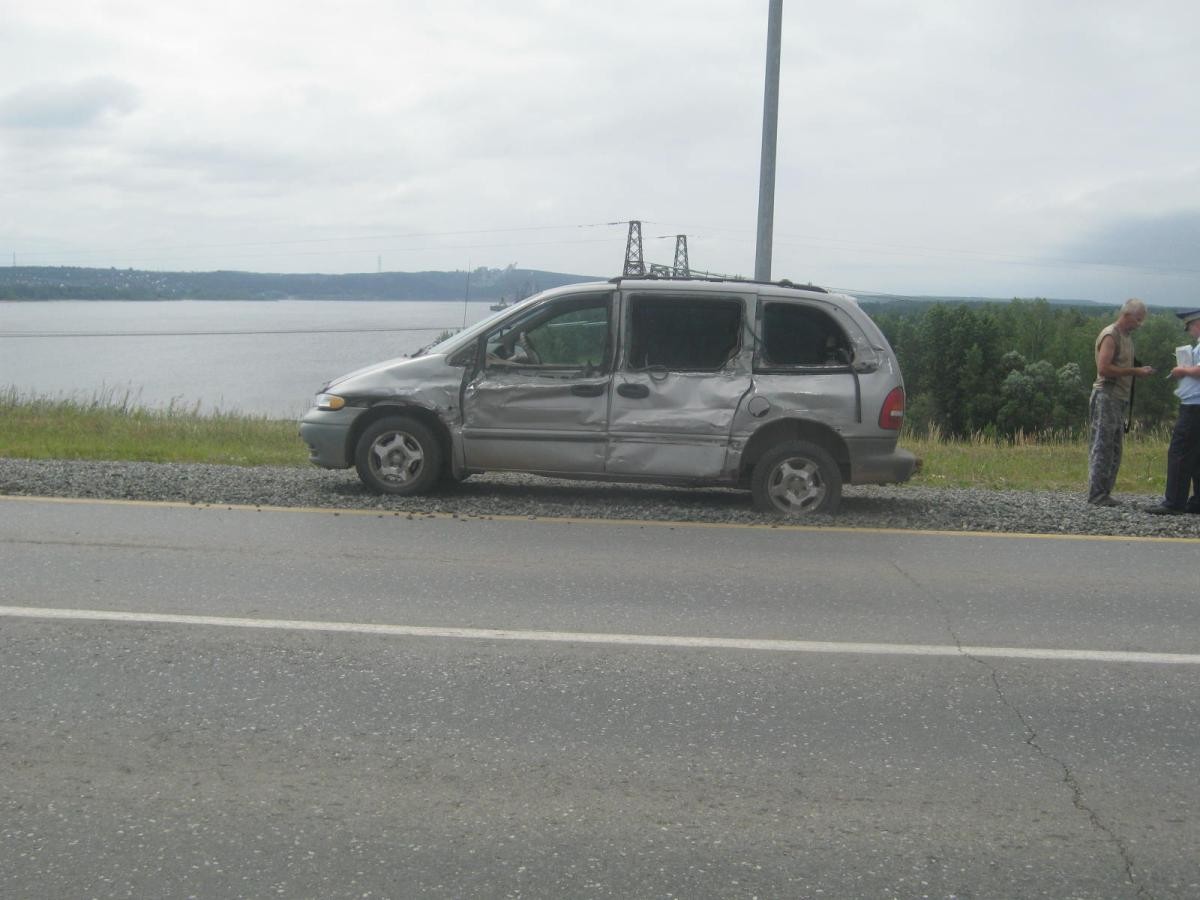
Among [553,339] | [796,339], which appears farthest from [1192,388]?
[553,339]

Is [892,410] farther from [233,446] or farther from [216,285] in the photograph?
[216,285]

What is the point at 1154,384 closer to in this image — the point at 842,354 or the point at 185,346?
the point at 185,346

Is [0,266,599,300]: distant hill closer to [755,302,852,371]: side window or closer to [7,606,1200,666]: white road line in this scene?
[755,302,852,371]: side window

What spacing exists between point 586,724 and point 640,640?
1.25 metres

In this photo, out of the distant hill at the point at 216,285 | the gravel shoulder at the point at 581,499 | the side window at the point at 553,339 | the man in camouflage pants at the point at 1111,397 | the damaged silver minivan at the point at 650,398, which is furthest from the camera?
the distant hill at the point at 216,285

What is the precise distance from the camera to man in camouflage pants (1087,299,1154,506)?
1071cm

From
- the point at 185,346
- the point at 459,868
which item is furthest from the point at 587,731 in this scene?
the point at 185,346

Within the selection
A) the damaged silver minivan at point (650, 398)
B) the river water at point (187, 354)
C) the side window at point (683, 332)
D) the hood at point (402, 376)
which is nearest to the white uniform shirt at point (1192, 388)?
the damaged silver minivan at point (650, 398)

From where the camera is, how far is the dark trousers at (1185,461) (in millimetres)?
10508

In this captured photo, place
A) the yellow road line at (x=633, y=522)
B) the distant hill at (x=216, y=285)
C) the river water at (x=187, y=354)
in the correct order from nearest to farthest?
the yellow road line at (x=633, y=522)
the river water at (x=187, y=354)
the distant hill at (x=216, y=285)

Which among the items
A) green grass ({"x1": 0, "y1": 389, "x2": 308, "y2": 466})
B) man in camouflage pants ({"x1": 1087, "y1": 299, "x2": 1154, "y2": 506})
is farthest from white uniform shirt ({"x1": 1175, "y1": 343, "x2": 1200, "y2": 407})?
green grass ({"x1": 0, "y1": 389, "x2": 308, "y2": 466})

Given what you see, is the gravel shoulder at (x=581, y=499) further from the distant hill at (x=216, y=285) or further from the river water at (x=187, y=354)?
the distant hill at (x=216, y=285)

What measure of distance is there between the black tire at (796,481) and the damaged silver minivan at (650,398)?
11 millimetres

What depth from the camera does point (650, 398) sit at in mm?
10023
